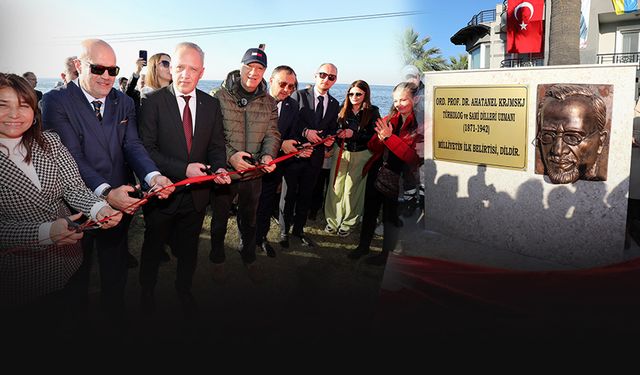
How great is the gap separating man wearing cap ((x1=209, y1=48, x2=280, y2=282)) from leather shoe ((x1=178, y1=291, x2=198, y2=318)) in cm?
66

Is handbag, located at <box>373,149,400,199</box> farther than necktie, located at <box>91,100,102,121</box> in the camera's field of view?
Yes

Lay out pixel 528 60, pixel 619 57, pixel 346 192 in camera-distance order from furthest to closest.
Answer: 1. pixel 528 60
2. pixel 619 57
3. pixel 346 192

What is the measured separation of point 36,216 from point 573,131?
4918 mm

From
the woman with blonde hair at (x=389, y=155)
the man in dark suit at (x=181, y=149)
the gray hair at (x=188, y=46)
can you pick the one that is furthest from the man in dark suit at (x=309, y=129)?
the gray hair at (x=188, y=46)

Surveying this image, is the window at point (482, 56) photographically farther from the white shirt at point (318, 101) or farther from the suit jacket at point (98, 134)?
the suit jacket at point (98, 134)

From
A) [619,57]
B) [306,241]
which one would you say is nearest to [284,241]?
[306,241]

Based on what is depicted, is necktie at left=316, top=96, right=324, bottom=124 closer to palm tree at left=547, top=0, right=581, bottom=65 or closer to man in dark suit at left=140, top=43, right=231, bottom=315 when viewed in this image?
man in dark suit at left=140, top=43, right=231, bottom=315

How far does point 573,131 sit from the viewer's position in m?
4.92

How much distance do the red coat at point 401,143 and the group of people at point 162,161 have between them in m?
0.01

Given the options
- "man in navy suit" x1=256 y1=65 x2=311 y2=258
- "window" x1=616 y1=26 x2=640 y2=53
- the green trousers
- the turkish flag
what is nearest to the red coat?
the green trousers

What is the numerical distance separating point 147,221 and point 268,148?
143 centimetres

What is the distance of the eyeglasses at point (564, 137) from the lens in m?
4.92

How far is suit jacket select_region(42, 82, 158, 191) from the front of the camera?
121 inches

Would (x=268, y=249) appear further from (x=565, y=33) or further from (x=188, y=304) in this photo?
(x=565, y=33)
